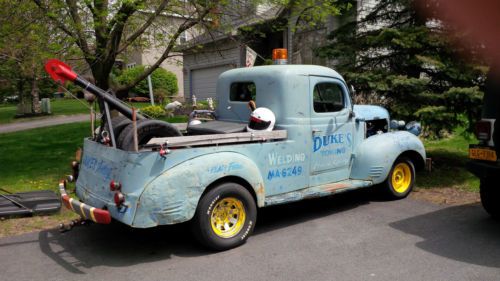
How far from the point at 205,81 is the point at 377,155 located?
16617mm

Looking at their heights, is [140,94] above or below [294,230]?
above

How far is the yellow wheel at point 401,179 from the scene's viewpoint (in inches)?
268

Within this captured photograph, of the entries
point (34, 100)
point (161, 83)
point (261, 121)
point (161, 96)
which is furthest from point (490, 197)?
point (161, 83)

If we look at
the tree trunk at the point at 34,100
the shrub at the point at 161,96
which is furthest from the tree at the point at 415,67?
the tree trunk at the point at 34,100

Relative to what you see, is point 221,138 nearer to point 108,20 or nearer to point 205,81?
point 108,20

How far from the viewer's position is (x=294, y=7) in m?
9.46

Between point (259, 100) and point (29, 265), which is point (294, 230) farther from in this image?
point (29, 265)

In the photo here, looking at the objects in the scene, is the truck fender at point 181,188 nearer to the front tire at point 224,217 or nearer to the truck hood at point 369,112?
the front tire at point 224,217

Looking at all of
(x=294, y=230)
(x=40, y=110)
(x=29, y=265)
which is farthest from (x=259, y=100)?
(x=40, y=110)

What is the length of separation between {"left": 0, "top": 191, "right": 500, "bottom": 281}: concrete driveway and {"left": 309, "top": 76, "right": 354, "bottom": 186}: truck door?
2.08 ft

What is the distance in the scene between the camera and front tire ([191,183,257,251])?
4.69 meters

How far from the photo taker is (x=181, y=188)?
4.50 m

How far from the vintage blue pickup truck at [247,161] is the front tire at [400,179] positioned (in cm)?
2

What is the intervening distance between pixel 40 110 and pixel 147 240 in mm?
21878
